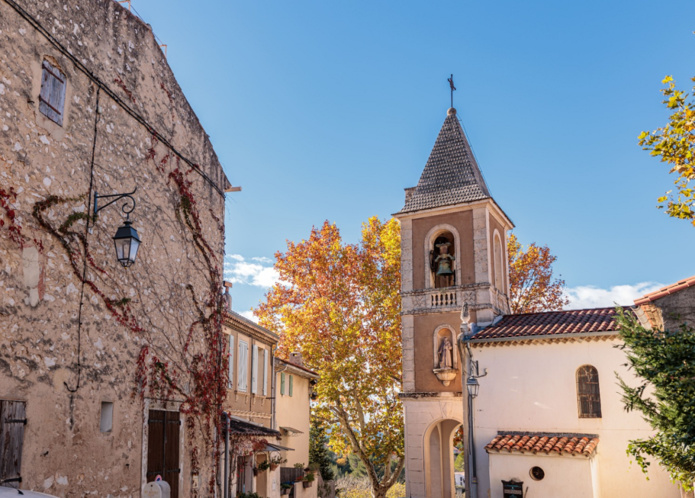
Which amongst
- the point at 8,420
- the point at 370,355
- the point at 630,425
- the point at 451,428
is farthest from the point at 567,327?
the point at 8,420

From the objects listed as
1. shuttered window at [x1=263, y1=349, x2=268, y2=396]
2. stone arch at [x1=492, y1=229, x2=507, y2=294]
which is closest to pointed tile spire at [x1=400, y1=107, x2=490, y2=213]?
stone arch at [x1=492, y1=229, x2=507, y2=294]

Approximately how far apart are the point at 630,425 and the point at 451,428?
717 cm

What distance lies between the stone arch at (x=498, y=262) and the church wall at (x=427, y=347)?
8.01 ft

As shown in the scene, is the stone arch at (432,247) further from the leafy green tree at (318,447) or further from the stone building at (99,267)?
the stone building at (99,267)

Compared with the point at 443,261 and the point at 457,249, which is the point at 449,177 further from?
the point at 443,261

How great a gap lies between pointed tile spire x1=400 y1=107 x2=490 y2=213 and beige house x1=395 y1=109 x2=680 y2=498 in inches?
2.1

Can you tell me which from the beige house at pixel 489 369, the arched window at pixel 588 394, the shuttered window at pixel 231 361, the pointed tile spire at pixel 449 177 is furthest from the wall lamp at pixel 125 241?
the pointed tile spire at pixel 449 177

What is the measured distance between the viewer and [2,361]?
273 inches

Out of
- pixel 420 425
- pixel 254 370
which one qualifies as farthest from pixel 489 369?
pixel 254 370

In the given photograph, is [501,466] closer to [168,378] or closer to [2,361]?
[168,378]

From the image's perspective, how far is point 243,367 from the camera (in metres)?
17.6

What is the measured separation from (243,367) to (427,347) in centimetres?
800

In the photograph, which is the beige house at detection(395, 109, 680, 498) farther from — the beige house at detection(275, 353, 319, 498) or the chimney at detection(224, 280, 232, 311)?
the chimney at detection(224, 280, 232, 311)

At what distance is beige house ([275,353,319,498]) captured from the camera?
22.6 metres
